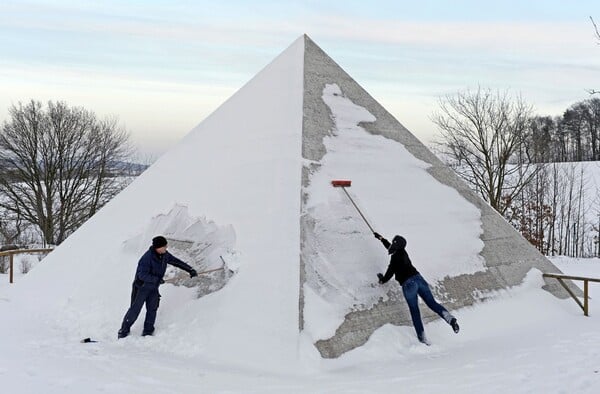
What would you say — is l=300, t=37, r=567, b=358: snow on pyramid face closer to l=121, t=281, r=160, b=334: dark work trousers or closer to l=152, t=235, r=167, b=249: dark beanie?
l=152, t=235, r=167, b=249: dark beanie

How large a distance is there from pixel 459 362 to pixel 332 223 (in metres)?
2.42

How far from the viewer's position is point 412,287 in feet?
21.3

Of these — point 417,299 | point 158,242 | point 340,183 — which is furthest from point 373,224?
point 158,242

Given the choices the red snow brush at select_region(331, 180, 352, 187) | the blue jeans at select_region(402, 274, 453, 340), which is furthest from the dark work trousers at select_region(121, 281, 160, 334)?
the blue jeans at select_region(402, 274, 453, 340)

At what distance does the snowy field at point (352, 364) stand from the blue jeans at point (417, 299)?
21 cm

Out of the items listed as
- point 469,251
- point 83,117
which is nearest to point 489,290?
point 469,251

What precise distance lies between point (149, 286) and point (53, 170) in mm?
25102

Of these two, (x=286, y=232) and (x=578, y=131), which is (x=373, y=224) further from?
(x=578, y=131)

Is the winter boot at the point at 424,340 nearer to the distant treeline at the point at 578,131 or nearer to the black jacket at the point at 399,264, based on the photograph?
the black jacket at the point at 399,264

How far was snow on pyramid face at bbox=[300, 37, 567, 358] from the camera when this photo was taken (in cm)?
645

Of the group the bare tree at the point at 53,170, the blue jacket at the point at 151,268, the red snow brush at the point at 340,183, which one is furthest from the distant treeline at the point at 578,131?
the blue jacket at the point at 151,268

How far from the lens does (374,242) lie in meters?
7.34

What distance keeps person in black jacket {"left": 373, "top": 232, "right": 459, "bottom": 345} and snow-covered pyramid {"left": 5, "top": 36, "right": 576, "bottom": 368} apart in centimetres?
31

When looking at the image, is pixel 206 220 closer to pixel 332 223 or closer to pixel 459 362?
pixel 332 223
